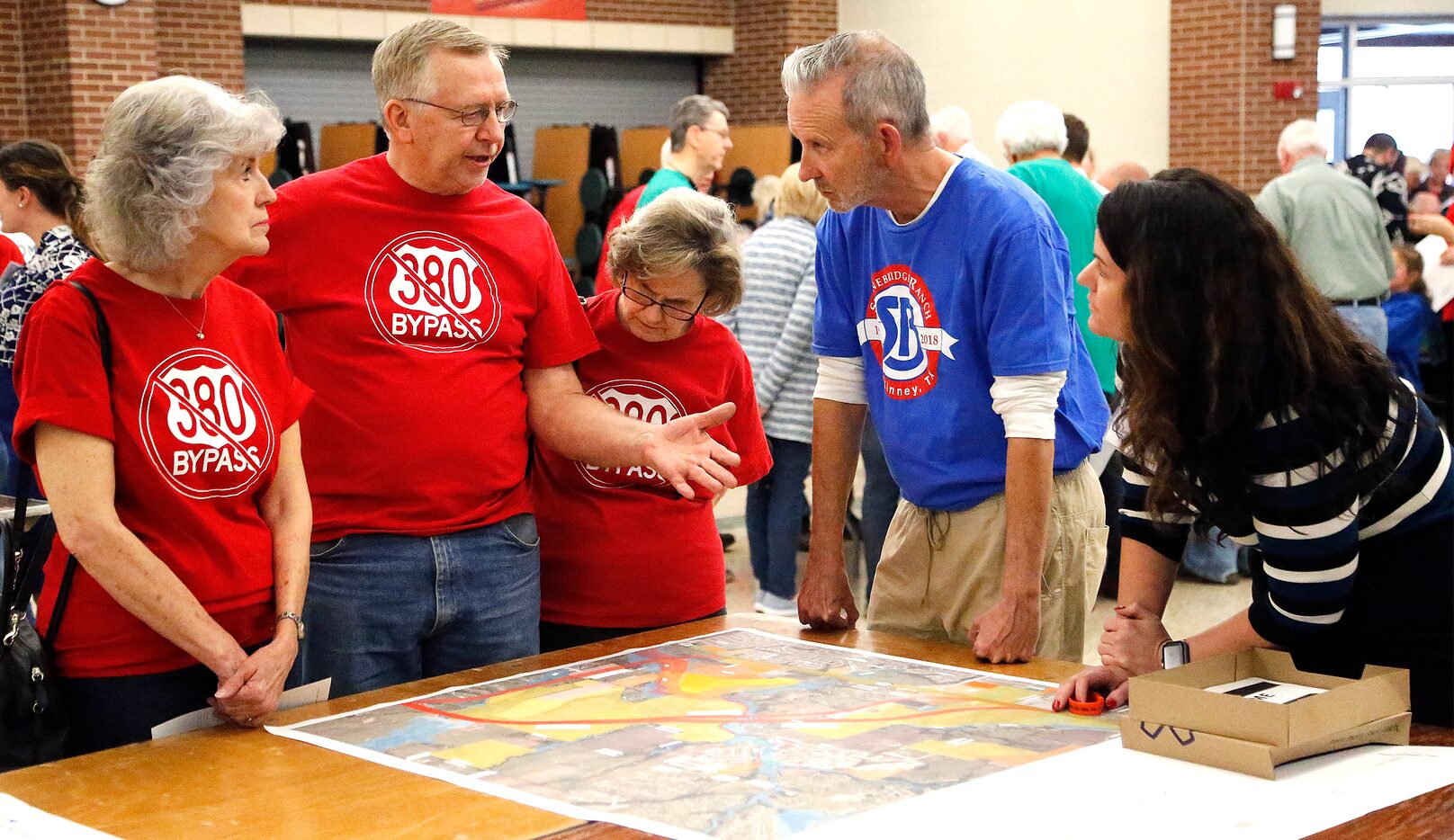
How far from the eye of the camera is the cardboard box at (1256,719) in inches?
60.8

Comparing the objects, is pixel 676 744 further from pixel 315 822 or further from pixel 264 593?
pixel 264 593

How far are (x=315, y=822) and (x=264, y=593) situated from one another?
1.90 ft

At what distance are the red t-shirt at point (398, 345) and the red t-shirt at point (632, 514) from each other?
0.13 m

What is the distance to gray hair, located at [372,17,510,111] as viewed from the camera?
2301 millimetres

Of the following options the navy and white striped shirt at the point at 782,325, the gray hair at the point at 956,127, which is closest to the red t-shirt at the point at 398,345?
the navy and white striped shirt at the point at 782,325

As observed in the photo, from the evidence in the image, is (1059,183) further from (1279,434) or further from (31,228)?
(1279,434)

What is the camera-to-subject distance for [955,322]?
227 centimetres

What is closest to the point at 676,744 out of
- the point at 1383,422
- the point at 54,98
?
the point at 1383,422

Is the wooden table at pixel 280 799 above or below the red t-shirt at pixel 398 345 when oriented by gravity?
below

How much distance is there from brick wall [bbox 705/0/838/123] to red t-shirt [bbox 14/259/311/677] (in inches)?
447

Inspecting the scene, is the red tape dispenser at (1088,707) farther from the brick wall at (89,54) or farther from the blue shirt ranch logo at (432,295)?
the brick wall at (89,54)

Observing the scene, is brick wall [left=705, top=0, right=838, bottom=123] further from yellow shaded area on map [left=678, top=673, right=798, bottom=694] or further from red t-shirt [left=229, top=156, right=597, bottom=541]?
yellow shaded area on map [left=678, top=673, right=798, bottom=694]

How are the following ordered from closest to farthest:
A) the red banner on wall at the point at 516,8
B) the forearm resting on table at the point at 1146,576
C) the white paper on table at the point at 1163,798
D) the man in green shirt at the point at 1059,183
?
the white paper on table at the point at 1163,798, the forearm resting on table at the point at 1146,576, the man in green shirt at the point at 1059,183, the red banner on wall at the point at 516,8

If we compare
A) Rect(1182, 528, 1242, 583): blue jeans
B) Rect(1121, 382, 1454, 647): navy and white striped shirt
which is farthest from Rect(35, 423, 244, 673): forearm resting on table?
Rect(1182, 528, 1242, 583): blue jeans
